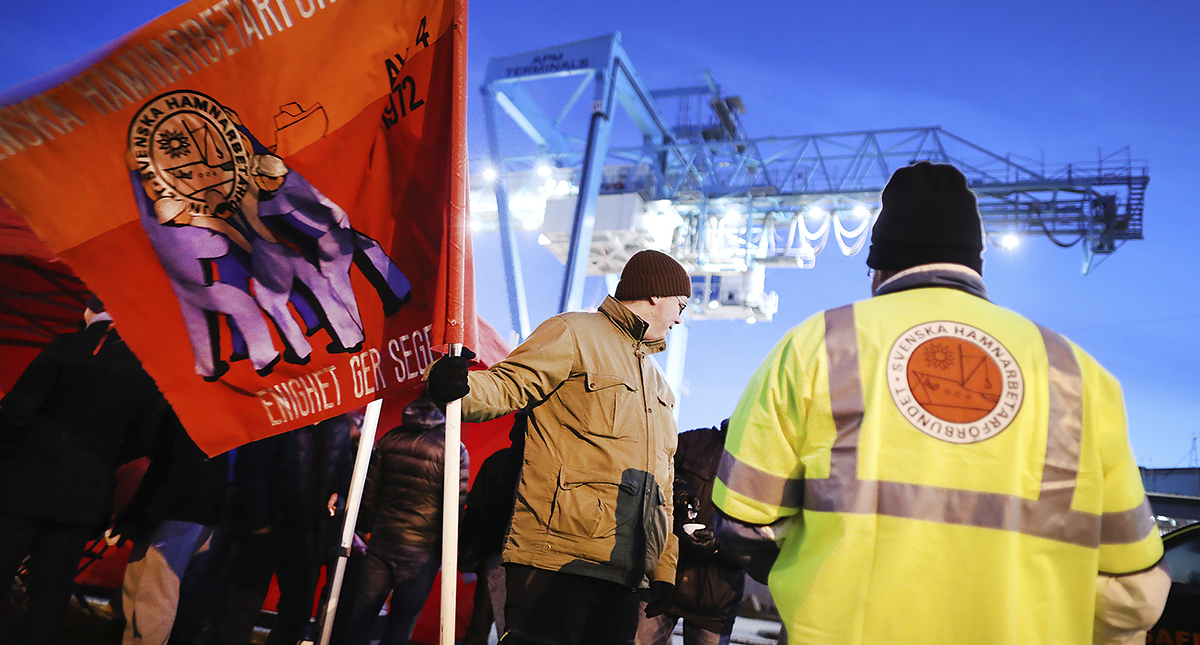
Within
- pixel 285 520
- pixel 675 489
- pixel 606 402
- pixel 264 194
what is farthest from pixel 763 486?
pixel 285 520

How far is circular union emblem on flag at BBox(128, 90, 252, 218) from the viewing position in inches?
96.7

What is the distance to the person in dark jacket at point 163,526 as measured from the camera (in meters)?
3.62

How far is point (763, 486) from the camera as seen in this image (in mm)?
1554

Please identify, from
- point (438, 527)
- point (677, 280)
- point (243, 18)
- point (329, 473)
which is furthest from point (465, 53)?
point (329, 473)

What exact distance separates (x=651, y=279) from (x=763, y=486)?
5.14ft

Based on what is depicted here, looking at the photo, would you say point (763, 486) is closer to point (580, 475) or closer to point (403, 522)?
point (580, 475)

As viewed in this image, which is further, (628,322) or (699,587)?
(699,587)

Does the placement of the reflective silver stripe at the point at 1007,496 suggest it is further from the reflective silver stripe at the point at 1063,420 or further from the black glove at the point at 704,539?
the black glove at the point at 704,539

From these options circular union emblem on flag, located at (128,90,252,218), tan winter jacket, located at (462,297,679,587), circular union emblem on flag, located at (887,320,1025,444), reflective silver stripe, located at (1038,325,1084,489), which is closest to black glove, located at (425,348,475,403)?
tan winter jacket, located at (462,297,679,587)

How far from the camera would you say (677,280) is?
10.0ft

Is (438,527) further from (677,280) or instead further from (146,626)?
(677,280)

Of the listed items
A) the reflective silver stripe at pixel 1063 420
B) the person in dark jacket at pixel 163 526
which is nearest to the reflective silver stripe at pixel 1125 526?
the reflective silver stripe at pixel 1063 420

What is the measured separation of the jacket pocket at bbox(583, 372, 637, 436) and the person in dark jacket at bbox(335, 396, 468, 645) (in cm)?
158

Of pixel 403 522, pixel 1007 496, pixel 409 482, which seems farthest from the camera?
pixel 409 482
